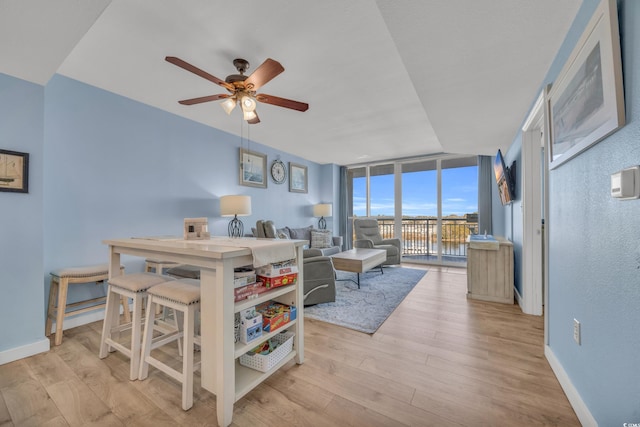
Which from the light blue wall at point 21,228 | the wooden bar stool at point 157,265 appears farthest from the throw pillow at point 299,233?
the light blue wall at point 21,228

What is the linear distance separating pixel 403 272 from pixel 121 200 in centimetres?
436

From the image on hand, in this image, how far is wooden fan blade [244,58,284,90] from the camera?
1688 mm

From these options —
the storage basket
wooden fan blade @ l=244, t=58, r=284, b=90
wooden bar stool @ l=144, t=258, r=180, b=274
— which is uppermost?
wooden fan blade @ l=244, t=58, r=284, b=90

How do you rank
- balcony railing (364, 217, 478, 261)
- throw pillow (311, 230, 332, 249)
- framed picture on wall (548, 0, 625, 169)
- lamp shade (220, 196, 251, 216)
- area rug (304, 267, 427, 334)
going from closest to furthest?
1. framed picture on wall (548, 0, 625, 169)
2. area rug (304, 267, 427, 334)
3. lamp shade (220, 196, 251, 216)
4. throw pillow (311, 230, 332, 249)
5. balcony railing (364, 217, 478, 261)

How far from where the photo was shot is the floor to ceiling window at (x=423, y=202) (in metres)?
5.39

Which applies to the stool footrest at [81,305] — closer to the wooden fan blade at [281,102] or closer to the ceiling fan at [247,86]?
the ceiling fan at [247,86]

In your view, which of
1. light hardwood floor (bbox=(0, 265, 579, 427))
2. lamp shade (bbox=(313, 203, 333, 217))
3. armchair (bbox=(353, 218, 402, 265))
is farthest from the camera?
lamp shade (bbox=(313, 203, 333, 217))

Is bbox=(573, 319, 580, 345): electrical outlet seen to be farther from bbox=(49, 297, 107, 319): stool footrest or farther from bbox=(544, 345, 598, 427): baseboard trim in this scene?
bbox=(49, 297, 107, 319): stool footrest

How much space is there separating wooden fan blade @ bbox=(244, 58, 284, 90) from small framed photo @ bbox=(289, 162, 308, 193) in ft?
11.3

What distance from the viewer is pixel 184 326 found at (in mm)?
1387

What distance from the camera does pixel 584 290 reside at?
125cm

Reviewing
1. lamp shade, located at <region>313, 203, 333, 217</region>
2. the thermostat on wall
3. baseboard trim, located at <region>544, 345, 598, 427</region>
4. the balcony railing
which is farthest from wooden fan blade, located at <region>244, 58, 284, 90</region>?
the balcony railing

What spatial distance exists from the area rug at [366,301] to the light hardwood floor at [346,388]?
0.88 feet

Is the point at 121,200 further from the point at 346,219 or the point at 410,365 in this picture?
the point at 346,219
